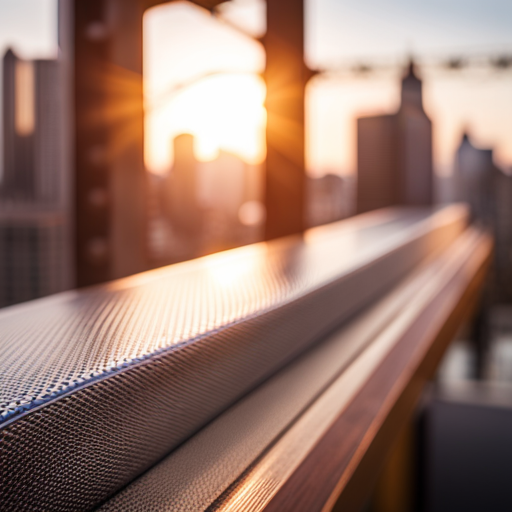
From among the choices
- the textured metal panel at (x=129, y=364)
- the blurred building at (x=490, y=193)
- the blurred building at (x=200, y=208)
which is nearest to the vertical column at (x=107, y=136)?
the blurred building at (x=200, y=208)

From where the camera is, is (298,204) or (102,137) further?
(298,204)

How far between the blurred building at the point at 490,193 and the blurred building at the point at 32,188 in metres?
4.90

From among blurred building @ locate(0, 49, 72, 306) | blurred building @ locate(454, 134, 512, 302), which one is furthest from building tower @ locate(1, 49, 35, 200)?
blurred building @ locate(454, 134, 512, 302)

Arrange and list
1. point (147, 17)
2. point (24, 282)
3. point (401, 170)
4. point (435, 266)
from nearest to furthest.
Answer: point (24, 282) → point (147, 17) → point (435, 266) → point (401, 170)

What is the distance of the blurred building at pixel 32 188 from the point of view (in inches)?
56.1

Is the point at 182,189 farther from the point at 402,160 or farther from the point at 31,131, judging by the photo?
the point at 31,131

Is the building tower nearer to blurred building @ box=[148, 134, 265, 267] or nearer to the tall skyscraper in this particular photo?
the tall skyscraper

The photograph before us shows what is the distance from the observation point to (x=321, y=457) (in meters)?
0.56

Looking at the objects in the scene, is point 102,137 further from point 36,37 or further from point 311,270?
point 311,270

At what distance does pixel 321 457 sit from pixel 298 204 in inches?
70.2

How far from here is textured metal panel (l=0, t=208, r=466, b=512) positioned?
0.35 metres

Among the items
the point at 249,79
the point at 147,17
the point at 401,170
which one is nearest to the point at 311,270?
the point at 147,17

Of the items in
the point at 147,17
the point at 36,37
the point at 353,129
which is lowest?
the point at 36,37

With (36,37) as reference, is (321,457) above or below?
below
